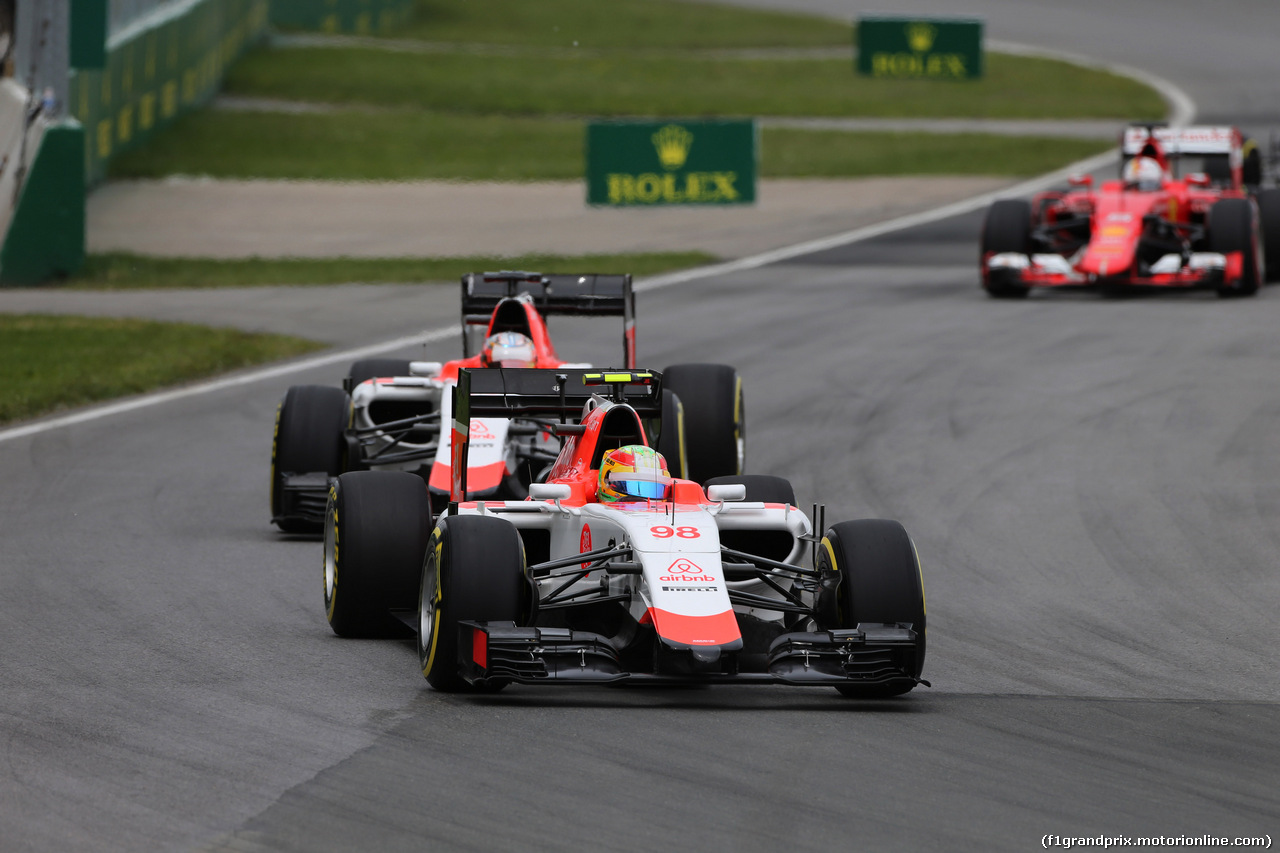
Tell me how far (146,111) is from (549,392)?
28370 millimetres

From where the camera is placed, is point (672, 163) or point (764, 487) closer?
point (764, 487)

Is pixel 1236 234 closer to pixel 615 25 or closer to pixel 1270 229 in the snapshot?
pixel 1270 229

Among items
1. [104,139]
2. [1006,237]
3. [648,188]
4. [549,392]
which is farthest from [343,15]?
[549,392]

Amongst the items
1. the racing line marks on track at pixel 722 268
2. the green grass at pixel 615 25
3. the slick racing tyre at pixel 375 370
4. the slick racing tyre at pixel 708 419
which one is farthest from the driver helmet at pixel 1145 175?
the green grass at pixel 615 25

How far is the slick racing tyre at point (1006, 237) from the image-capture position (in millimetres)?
24469

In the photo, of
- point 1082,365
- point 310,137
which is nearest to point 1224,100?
point 310,137

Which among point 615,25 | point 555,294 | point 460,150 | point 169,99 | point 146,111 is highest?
point 615,25

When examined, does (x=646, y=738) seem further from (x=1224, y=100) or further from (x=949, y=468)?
(x=1224, y=100)

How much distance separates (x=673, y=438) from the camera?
12969 millimetres

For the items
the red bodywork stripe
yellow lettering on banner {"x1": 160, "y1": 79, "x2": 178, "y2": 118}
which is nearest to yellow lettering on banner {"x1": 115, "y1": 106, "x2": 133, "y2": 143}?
yellow lettering on banner {"x1": 160, "y1": 79, "x2": 178, "y2": 118}

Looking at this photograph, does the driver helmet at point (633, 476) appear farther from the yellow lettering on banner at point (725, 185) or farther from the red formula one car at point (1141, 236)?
the yellow lettering on banner at point (725, 185)

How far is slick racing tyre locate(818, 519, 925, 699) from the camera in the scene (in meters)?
9.05

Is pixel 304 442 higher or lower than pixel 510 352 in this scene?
lower

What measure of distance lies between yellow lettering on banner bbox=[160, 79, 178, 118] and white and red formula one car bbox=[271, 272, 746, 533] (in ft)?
83.4
